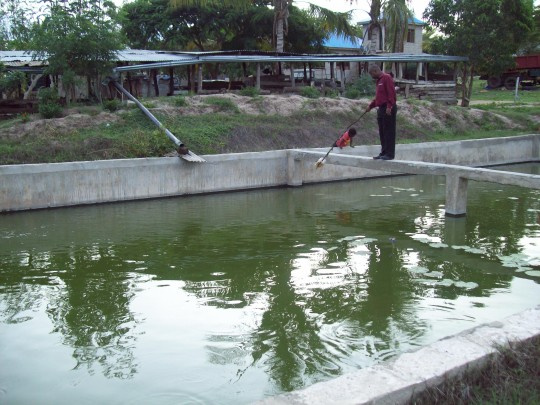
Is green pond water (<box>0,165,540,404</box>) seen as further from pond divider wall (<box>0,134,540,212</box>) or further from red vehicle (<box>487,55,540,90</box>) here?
red vehicle (<box>487,55,540,90</box>)

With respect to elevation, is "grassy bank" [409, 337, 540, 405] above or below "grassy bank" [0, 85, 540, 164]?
below

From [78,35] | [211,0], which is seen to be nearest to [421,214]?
[78,35]

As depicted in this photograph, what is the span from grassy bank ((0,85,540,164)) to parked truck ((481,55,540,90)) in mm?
13875

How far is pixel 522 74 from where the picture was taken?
3922 centimetres

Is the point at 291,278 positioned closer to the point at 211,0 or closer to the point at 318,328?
the point at 318,328

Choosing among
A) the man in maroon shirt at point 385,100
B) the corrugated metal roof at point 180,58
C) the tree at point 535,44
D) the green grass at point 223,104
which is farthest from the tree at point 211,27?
the man in maroon shirt at point 385,100

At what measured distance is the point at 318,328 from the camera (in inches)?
262

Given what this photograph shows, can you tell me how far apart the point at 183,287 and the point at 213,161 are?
7.42 m

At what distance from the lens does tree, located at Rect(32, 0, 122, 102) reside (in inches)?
731

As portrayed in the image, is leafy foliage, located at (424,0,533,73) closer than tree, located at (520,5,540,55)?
Yes

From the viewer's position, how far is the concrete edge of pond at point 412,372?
3.58 meters

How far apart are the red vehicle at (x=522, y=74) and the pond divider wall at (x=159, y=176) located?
22.3 meters

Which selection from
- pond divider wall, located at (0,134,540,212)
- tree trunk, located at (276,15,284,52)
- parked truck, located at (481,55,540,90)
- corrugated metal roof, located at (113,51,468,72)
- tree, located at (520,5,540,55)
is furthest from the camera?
tree, located at (520,5,540,55)

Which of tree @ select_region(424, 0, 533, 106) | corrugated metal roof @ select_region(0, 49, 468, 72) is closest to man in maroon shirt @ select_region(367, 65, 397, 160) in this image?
corrugated metal roof @ select_region(0, 49, 468, 72)
